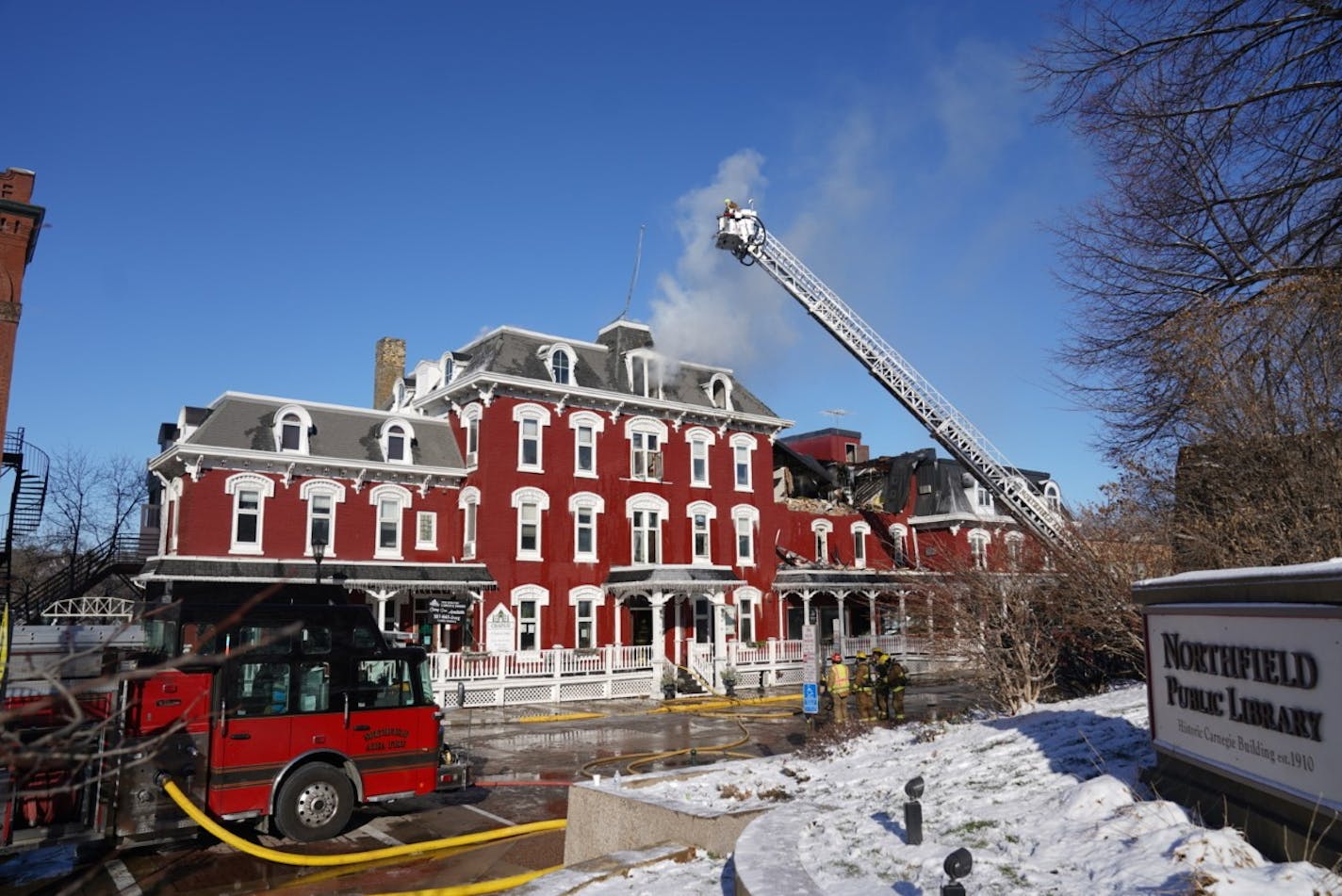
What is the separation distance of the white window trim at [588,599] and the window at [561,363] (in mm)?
7188

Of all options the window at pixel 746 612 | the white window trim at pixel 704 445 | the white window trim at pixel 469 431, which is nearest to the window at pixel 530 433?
the white window trim at pixel 469 431

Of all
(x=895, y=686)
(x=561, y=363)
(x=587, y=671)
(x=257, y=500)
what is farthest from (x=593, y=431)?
(x=895, y=686)

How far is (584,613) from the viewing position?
107 ft

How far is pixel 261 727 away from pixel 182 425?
20110 mm

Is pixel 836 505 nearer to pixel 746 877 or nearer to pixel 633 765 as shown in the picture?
pixel 633 765

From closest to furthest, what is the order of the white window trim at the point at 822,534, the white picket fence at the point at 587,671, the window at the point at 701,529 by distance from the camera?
the white picket fence at the point at 587,671, the window at the point at 701,529, the white window trim at the point at 822,534

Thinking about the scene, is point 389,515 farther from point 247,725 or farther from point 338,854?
point 338,854

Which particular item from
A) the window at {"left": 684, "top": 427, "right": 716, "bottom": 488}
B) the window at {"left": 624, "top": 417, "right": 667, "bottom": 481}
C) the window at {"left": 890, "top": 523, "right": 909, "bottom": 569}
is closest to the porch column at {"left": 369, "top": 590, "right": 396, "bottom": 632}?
the window at {"left": 624, "top": 417, "right": 667, "bottom": 481}

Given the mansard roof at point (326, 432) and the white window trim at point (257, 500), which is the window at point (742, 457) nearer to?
the mansard roof at point (326, 432)

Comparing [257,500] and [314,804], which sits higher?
[257,500]

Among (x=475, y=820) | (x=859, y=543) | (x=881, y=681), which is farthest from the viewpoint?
(x=859, y=543)

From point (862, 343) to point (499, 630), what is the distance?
14.6m

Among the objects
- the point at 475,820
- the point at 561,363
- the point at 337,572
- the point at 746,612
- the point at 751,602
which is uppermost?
the point at 561,363

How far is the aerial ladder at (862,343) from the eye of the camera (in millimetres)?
29891
